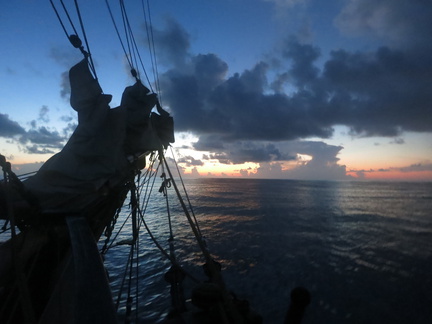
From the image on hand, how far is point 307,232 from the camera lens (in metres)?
20.3

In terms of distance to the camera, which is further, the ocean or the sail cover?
the ocean

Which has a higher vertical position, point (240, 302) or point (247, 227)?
point (240, 302)

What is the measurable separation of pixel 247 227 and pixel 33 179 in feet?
66.3

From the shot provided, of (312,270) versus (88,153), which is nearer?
(88,153)

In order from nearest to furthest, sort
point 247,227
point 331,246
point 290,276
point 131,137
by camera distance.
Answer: point 131,137, point 290,276, point 331,246, point 247,227

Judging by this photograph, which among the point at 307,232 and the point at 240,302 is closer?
A: the point at 240,302

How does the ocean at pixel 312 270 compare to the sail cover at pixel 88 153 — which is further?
the ocean at pixel 312 270

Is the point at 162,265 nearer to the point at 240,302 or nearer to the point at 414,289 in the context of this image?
the point at 240,302

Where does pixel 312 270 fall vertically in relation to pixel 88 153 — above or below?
below

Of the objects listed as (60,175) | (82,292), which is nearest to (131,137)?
(60,175)

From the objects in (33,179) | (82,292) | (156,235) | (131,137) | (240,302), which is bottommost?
(156,235)

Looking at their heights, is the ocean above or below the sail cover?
below

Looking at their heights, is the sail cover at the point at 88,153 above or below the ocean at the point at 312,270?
above

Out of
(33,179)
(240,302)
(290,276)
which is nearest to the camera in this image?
(240,302)
